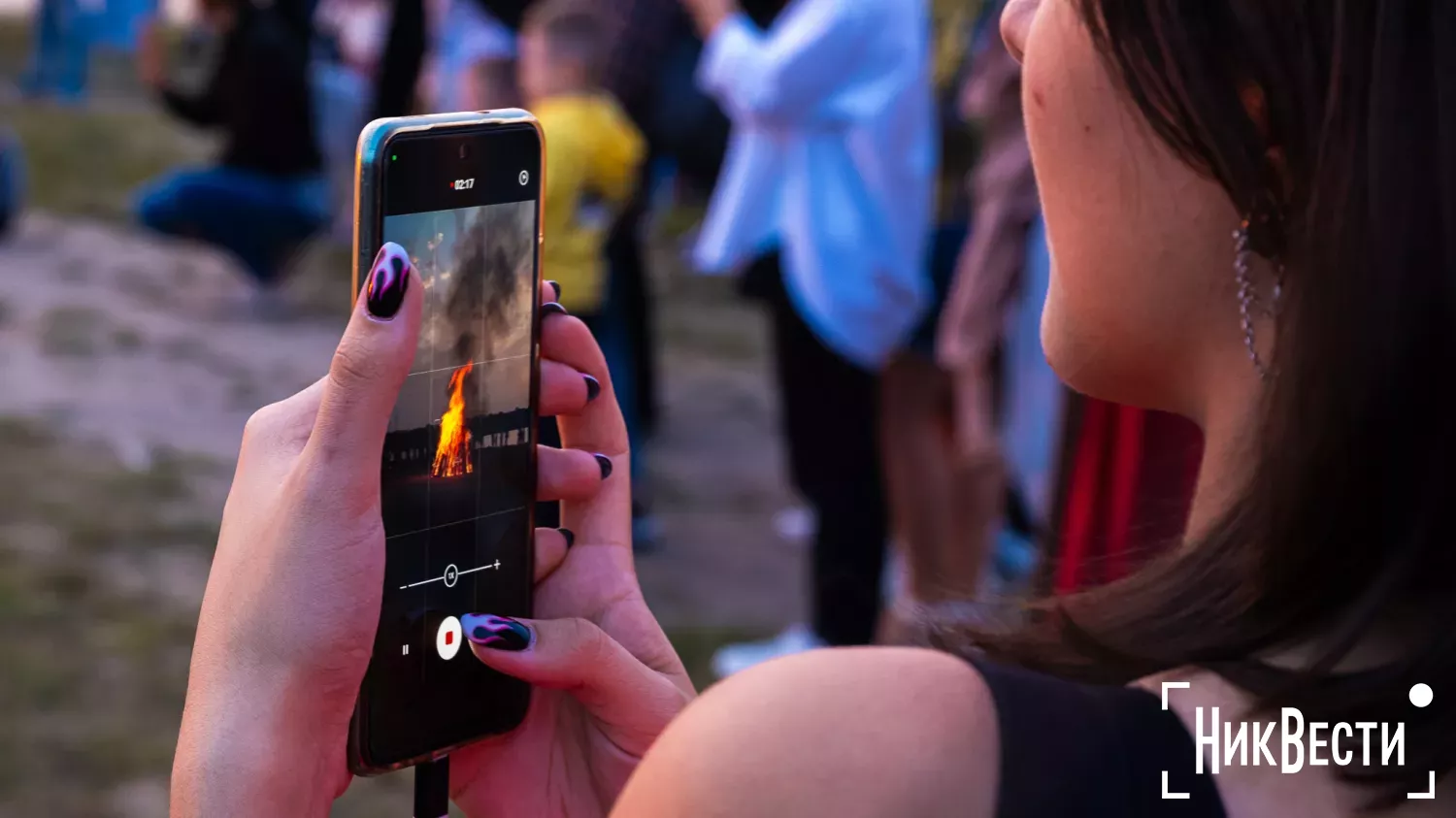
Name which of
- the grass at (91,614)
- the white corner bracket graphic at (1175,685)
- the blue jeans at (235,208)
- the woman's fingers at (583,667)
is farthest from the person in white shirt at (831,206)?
the blue jeans at (235,208)

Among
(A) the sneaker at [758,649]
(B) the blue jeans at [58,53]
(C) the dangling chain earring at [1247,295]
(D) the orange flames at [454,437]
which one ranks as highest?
(B) the blue jeans at [58,53]

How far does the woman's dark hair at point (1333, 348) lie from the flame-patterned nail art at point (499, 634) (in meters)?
0.39

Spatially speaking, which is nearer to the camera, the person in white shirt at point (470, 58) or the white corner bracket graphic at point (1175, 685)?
the white corner bracket graphic at point (1175, 685)

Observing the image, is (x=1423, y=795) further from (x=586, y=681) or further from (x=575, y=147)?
(x=575, y=147)

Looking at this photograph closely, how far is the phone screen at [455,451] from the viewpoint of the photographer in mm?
1016

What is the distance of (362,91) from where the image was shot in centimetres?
867

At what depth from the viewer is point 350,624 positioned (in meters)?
0.98

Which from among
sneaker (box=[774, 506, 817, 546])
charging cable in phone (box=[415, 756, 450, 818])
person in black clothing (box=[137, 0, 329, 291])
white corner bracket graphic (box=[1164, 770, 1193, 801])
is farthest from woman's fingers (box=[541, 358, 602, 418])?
person in black clothing (box=[137, 0, 329, 291])

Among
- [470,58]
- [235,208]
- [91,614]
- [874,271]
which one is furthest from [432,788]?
[235,208]

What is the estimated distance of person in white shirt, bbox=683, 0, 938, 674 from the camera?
3.26 m

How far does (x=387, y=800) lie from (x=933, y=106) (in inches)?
76.1

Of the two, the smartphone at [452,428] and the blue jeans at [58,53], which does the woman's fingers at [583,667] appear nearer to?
the smartphone at [452,428]

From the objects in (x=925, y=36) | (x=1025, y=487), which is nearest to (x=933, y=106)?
(x=925, y=36)

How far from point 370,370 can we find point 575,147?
3175 mm
